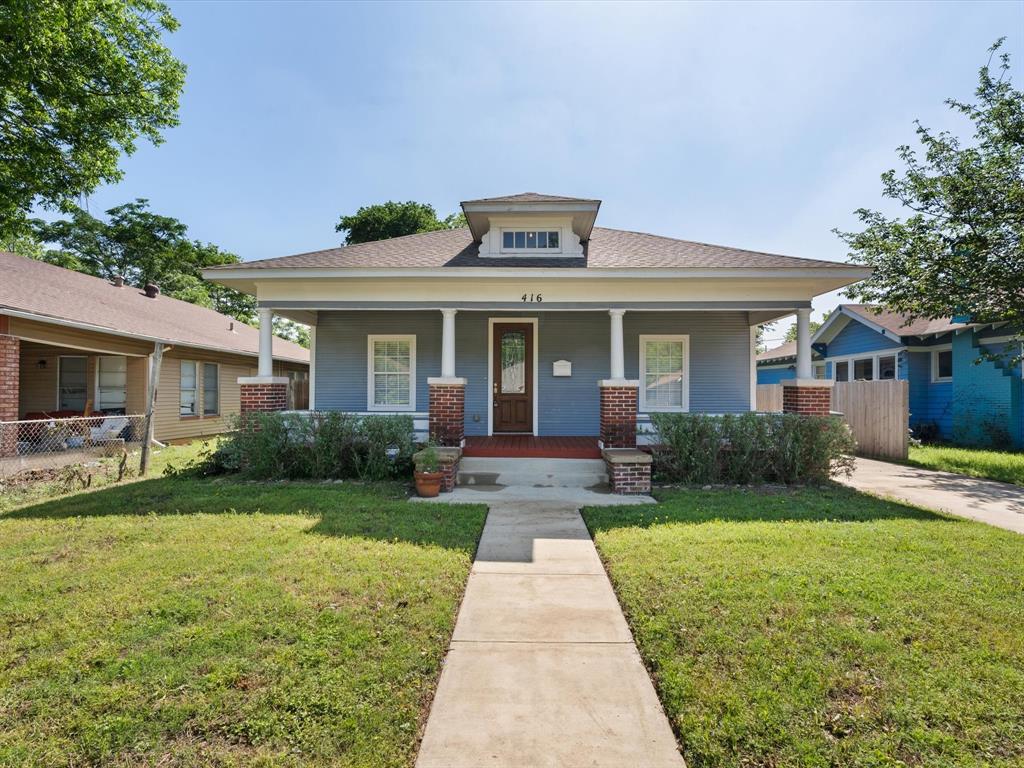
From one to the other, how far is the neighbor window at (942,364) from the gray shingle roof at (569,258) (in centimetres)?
1047

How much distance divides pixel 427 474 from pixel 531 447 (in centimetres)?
246

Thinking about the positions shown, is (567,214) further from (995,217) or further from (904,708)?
(995,217)

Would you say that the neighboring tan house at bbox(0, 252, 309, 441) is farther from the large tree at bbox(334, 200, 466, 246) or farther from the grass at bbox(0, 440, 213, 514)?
the large tree at bbox(334, 200, 466, 246)

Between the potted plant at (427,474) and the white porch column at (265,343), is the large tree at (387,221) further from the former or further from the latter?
the potted plant at (427,474)

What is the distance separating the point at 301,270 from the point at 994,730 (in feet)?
29.4

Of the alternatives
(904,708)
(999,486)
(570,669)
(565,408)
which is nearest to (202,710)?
(570,669)

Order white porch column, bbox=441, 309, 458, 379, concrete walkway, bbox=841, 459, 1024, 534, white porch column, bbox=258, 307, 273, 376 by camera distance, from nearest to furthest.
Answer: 1. concrete walkway, bbox=841, 459, 1024, 534
2. white porch column, bbox=441, 309, 458, 379
3. white porch column, bbox=258, 307, 273, 376

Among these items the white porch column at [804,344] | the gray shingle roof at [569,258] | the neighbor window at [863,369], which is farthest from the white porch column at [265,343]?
the neighbor window at [863,369]

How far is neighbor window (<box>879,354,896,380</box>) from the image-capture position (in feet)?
52.6

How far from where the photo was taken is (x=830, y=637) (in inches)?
118

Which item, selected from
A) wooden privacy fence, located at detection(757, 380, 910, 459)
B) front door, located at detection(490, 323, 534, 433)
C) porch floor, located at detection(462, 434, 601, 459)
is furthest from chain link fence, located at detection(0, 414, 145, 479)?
wooden privacy fence, located at detection(757, 380, 910, 459)

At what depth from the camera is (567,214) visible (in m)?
9.25

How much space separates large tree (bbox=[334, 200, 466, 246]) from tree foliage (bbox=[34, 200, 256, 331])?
1012cm

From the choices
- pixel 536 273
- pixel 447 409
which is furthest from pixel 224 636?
pixel 536 273
